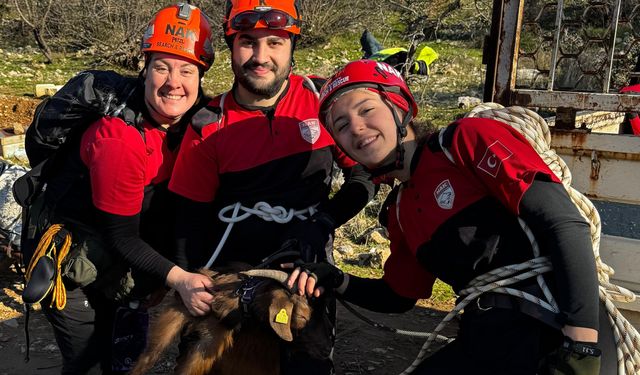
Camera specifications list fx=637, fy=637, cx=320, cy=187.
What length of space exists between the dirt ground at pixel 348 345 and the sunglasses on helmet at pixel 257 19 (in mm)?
2294

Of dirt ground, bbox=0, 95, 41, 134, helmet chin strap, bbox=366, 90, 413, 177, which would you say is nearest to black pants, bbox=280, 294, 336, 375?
helmet chin strap, bbox=366, 90, 413, 177

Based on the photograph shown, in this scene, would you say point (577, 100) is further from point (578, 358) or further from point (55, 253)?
point (55, 253)

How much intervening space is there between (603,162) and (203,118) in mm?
2117

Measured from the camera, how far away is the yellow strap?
2.90 m

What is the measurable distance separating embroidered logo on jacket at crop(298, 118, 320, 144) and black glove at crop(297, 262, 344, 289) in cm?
65

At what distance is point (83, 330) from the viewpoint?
317cm

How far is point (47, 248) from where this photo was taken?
9.56 ft

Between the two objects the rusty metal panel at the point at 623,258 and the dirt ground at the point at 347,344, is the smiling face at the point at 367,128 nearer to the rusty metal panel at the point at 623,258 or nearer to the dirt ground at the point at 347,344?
the rusty metal panel at the point at 623,258

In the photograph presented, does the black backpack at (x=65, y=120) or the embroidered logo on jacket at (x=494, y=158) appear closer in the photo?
the embroidered logo on jacket at (x=494, y=158)

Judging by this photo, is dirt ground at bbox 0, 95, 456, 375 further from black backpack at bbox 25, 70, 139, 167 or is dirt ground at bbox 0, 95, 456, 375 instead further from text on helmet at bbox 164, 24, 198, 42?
text on helmet at bbox 164, 24, 198, 42

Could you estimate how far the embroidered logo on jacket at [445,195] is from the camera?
92.3 inches

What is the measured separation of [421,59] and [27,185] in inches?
220

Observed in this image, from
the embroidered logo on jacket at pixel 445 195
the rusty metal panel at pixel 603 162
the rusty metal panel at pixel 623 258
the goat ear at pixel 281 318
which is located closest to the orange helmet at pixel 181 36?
the goat ear at pixel 281 318

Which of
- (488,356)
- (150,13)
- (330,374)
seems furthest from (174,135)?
(150,13)
